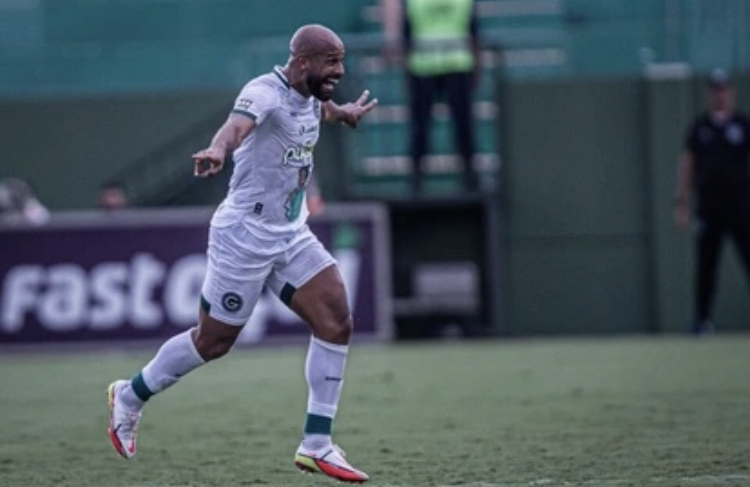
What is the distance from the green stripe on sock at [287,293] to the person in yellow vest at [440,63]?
11.4 meters

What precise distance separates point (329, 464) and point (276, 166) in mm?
1405

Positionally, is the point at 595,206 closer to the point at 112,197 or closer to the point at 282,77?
the point at 112,197

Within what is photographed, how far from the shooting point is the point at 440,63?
20734mm

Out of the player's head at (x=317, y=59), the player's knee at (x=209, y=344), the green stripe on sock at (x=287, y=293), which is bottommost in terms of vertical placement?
the player's knee at (x=209, y=344)

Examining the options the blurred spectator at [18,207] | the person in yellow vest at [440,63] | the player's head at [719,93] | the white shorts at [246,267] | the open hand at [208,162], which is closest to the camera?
the open hand at [208,162]

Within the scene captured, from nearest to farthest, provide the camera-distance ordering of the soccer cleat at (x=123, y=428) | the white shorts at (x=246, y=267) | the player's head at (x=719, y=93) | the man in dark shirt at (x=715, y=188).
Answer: the white shorts at (x=246, y=267) → the soccer cleat at (x=123, y=428) → the player's head at (x=719, y=93) → the man in dark shirt at (x=715, y=188)

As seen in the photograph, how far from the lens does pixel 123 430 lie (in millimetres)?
9492

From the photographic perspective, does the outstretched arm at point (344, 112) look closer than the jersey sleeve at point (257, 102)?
No

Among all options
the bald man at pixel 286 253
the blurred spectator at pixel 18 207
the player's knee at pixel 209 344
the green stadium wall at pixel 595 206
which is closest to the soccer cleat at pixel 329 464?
the bald man at pixel 286 253

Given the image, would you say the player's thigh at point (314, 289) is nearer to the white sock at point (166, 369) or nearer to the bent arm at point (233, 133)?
the white sock at point (166, 369)

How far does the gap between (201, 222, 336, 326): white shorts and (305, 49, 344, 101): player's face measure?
0.74 meters

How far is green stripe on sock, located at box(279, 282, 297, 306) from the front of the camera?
927cm

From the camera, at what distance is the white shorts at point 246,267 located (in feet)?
30.1

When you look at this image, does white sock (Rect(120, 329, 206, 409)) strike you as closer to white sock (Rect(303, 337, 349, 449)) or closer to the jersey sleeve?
white sock (Rect(303, 337, 349, 449))
